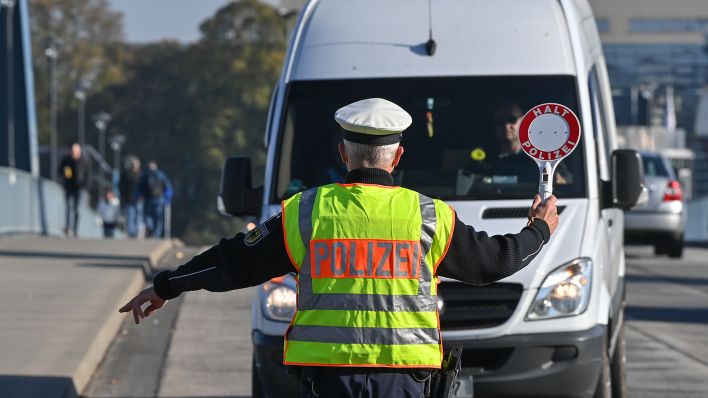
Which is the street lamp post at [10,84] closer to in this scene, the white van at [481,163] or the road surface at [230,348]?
the road surface at [230,348]

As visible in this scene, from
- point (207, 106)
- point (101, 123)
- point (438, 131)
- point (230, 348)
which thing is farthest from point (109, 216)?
point (101, 123)

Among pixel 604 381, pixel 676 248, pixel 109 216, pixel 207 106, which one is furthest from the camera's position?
pixel 207 106

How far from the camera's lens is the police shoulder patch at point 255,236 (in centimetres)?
485

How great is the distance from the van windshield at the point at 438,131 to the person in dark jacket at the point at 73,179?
64.6 ft

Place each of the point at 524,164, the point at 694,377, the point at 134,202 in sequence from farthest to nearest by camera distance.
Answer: the point at 134,202 → the point at 694,377 → the point at 524,164

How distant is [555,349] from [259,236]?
3.30 metres

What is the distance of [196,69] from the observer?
3019 inches

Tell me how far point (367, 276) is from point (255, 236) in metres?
0.41

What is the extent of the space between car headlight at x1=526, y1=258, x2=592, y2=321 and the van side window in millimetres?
988

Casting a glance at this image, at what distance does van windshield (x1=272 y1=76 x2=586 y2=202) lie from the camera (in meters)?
8.55

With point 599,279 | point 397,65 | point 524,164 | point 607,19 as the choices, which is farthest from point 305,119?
point 607,19

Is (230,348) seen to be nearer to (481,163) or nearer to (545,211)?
(481,163)

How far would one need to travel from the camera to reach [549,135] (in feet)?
17.7

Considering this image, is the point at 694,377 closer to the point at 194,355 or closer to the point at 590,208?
the point at 590,208
